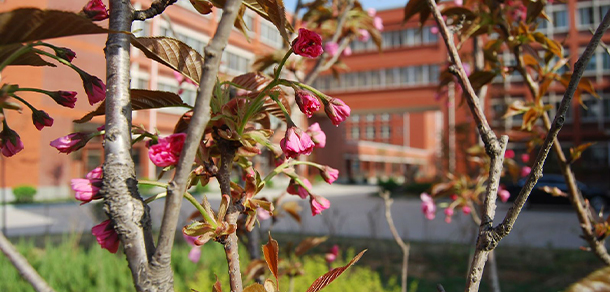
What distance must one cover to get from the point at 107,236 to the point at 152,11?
0.87ft

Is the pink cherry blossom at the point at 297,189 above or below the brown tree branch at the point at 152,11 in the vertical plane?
below

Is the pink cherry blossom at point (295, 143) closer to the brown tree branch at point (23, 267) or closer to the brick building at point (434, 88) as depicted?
the brown tree branch at point (23, 267)

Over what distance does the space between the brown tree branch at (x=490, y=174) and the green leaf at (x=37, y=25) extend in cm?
48

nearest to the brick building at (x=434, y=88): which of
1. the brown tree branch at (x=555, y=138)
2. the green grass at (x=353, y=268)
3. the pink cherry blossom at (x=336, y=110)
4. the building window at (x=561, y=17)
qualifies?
the building window at (x=561, y=17)

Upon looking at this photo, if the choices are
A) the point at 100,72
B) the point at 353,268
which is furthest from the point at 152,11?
the point at 353,268

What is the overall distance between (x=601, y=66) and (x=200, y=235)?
77.7 feet

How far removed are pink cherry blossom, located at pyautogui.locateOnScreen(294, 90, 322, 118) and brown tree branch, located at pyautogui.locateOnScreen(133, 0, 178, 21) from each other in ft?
0.64

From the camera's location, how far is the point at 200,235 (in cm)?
49

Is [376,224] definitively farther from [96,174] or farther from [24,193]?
[24,193]

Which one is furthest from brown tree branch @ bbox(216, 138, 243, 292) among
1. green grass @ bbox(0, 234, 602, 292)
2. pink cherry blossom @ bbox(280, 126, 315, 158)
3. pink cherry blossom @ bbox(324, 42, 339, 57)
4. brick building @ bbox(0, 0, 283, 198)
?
pink cherry blossom @ bbox(324, 42, 339, 57)

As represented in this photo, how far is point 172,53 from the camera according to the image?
51 cm

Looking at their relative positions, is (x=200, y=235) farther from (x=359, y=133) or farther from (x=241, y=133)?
(x=359, y=133)

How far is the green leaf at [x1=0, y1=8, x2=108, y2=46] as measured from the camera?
32cm

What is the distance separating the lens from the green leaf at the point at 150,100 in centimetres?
53
